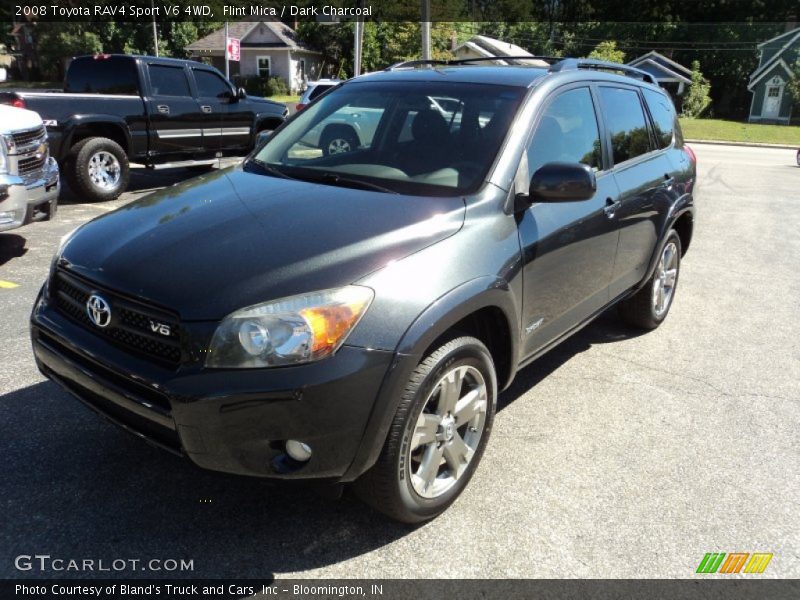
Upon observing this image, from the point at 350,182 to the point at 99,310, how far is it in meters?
1.28

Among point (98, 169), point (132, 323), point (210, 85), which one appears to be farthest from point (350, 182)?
point (210, 85)

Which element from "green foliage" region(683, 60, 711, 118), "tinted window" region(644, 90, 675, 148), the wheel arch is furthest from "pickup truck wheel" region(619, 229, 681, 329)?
"green foliage" region(683, 60, 711, 118)

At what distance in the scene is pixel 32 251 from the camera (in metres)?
6.65

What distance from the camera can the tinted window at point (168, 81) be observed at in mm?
10016

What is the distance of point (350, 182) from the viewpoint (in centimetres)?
323

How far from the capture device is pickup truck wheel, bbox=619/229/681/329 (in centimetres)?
500

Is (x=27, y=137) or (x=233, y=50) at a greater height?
(x=233, y=50)

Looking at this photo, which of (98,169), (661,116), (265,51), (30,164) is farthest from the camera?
(265,51)

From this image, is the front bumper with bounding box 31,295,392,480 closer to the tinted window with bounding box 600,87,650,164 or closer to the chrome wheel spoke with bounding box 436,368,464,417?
the chrome wheel spoke with bounding box 436,368,464,417

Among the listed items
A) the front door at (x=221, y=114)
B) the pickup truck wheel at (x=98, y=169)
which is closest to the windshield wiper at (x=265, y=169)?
the pickup truck wheel at (x=98, y=169)

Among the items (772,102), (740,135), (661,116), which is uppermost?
(661,116)

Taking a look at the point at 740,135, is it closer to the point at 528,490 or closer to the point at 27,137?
the point at 27,137

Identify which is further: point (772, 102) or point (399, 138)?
point (772, 102)

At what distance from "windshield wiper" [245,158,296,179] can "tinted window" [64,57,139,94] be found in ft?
23.1
